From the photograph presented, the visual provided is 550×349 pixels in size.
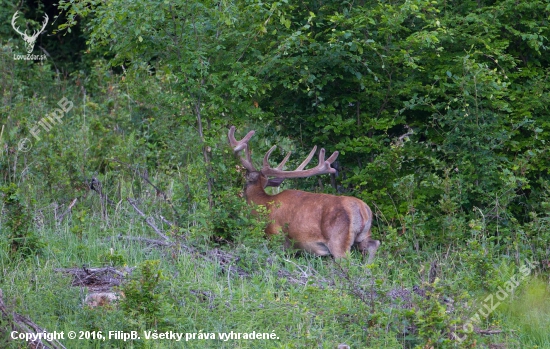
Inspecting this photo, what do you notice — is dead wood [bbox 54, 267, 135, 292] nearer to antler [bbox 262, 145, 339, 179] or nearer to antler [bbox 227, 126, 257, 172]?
antler [bbox 227, 126, 257, 172]

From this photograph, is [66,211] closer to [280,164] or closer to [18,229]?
[18,229]

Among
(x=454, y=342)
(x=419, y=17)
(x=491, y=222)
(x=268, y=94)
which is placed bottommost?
Result: (x=491, y=222)

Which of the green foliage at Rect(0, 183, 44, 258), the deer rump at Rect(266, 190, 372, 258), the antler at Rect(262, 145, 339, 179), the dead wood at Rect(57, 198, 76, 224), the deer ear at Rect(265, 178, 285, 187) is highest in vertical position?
the green foliage at Rect(0, 183, 44, 258)

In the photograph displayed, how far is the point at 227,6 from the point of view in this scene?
Answer: 8.30 m

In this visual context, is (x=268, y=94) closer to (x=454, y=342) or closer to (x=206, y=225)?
(x=206, y=225)

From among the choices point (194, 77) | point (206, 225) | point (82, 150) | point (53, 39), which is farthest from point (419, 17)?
point (53, 39)

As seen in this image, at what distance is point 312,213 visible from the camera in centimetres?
877

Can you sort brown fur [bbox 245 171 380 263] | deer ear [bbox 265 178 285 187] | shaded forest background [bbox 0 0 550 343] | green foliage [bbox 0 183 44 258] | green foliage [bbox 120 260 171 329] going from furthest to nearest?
deer ear [bbox 265 178 285 187], brown fur [bbox 245 171 380 263], shaded forest background [bbox 0 0 550 343], green foliage [bbox 0 183 44 258], green foliage [bbox 120 260 171 329]

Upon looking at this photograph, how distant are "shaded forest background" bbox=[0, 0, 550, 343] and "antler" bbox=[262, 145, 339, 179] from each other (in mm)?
298

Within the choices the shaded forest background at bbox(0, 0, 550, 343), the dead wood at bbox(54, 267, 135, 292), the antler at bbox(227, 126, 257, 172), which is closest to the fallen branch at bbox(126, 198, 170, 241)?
the shaded forest background at bbox(0, 0, 550, 343)

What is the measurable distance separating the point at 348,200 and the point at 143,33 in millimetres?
2879

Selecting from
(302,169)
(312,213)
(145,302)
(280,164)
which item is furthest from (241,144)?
(145,302)

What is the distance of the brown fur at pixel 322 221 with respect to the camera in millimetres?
8430

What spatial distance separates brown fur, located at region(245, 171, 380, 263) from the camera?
8.43 meters
